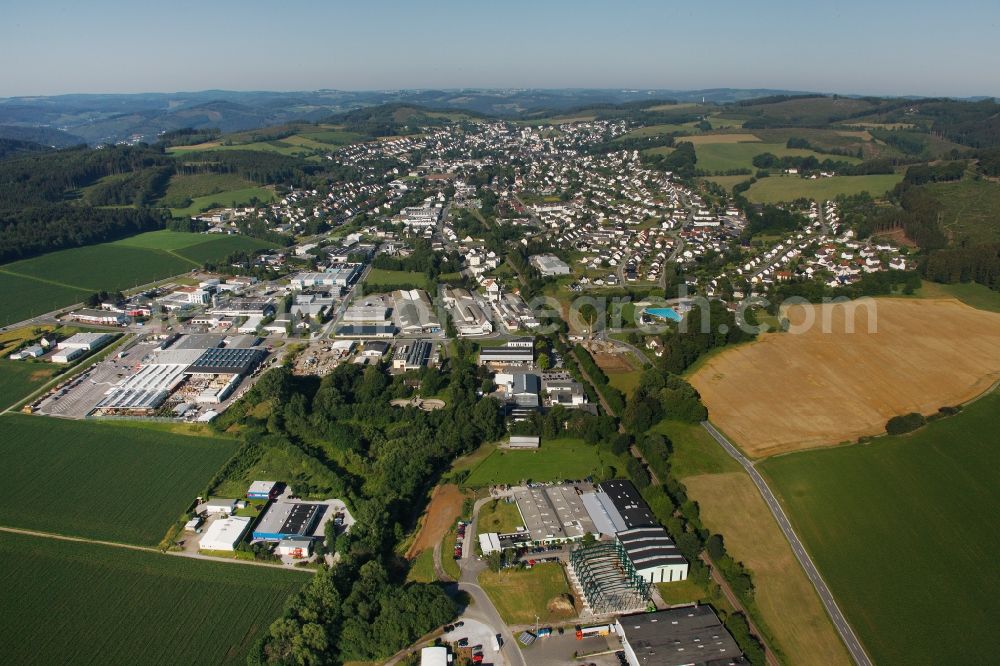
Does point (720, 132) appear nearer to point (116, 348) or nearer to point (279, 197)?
point (279, 197)

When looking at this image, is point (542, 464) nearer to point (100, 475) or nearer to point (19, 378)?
point (100, 475)

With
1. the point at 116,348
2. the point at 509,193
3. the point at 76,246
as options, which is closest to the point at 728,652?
the point at 116,348

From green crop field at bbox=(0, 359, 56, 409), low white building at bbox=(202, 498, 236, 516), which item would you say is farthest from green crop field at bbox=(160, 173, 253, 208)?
low white building at bbox=(202, 498, 236, 516)

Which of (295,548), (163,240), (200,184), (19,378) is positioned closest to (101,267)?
(163,240)

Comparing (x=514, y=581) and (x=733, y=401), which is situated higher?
(x=733, y=401)

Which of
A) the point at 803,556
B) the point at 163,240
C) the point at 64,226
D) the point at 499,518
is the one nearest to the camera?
the point at 803,556

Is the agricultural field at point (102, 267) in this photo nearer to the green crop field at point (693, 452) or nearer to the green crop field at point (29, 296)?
the green crop field at point (29, 296)

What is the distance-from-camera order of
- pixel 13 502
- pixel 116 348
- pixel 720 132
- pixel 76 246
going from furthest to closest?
pixel 720 132
pixel 76 246
pixel 116 348
pixel 13 502
